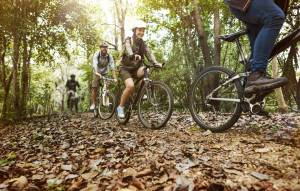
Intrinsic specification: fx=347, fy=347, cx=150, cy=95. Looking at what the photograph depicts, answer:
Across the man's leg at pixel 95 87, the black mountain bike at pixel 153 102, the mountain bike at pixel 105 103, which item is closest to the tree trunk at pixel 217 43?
the mountain bike at pixel 105 103

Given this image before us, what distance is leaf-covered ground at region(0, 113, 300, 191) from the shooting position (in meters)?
3.17

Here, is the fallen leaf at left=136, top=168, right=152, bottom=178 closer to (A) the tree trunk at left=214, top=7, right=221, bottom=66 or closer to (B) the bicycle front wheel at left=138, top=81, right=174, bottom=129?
(B) the bicycle front wheel at left=138, top=81, right=174, bottom=129

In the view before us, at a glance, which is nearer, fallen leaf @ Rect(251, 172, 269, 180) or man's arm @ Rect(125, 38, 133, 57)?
fallen leaf @ Rect(251, 172, 269, 180)

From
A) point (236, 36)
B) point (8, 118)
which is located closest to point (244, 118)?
point (236, 36)

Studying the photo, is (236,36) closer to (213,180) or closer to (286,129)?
(286,129)

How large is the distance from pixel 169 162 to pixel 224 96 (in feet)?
6.97

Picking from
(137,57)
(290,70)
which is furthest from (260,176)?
(290,70)

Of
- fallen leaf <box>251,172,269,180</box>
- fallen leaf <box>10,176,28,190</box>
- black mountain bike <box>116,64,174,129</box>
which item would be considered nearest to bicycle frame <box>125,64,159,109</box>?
black mountain bike <box>116,64,174,129</box>

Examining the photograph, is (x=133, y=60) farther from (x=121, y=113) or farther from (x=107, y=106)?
(x=107, y=106)

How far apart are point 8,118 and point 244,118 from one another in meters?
9.57

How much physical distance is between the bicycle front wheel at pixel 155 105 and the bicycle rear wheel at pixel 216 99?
→ 0.90 metres

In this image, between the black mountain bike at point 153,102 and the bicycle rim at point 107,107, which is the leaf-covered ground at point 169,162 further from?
the bicycle rim at point 107,107

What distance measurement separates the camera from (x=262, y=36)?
15.4ft

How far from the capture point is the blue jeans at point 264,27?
182 inches
